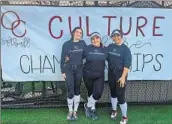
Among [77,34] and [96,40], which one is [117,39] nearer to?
[96,40]

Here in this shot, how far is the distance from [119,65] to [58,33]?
114 cm

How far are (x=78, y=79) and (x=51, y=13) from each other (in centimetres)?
113

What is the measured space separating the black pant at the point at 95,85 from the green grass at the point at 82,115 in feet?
1.43

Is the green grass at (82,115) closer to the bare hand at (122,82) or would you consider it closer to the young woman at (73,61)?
the young woman at (73,61)

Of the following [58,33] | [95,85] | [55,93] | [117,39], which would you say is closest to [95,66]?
[95,85]

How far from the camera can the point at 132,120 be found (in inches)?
240

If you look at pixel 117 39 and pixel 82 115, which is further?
pixel 82 115

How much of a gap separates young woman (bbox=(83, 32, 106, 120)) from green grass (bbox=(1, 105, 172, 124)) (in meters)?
0.32

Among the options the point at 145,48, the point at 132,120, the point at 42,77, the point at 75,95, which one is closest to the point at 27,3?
the point at 42,77

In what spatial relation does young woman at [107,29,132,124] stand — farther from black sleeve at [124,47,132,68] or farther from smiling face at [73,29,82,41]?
smiling face at [73,29,82,41]

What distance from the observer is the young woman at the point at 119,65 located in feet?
19.0

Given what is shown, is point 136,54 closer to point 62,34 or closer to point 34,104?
point 62,34

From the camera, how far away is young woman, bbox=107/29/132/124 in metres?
5.78

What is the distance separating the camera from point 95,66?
590 cm
